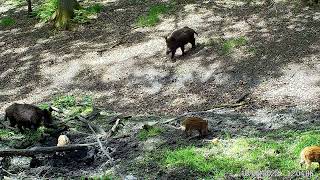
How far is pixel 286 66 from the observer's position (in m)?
13.9

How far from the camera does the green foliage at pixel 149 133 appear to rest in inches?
389

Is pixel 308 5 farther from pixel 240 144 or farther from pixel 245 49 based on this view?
pixel 240 144

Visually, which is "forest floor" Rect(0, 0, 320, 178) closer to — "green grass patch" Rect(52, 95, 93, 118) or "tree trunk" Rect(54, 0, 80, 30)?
"tree trunk" Rect(54, 0, 80, 30)

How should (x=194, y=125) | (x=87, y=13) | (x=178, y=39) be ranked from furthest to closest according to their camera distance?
(x=87, y=13)
(x=178, y=39)
(x=194, y=125)

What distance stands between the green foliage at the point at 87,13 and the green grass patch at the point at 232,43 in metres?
6.99

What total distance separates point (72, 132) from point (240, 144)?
398cm

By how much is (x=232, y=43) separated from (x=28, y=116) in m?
7.78

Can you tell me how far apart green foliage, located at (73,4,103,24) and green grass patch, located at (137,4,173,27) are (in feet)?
8.13

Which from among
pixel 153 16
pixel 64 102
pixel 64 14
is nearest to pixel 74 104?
pixel 64 102

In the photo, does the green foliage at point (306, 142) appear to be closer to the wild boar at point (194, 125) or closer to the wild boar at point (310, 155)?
the wild boar at point (310, 155)

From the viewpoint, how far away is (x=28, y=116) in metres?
10.5

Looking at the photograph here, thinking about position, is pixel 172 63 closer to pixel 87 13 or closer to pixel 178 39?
pixel 178 39

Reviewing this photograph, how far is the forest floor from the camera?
11.4m

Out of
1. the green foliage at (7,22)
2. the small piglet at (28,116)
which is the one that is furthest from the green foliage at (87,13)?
the small piglet at (28,116)
